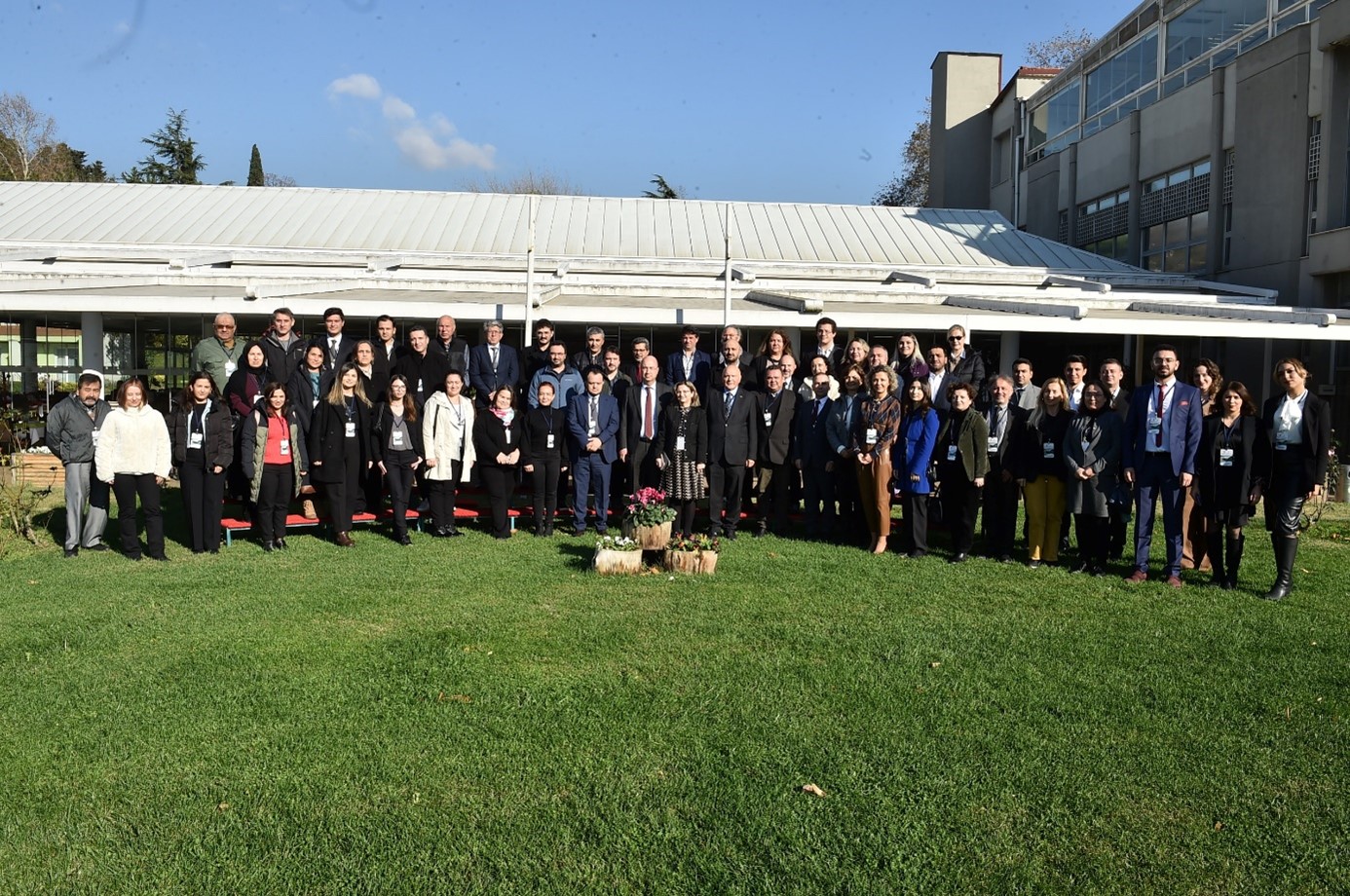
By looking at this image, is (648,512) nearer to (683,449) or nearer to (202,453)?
(683,449)

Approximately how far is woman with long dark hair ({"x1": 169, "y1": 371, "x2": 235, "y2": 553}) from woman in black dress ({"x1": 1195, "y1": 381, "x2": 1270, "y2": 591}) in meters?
8.31

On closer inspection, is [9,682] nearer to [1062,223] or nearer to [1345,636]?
[1345,636]

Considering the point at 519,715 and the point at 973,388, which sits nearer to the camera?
the point at 519,715

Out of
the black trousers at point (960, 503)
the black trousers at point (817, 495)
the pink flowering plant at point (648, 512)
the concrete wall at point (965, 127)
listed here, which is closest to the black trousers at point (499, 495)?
Result: the pink flowering plant at point (648, 512)

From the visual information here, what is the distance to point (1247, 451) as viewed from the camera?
8.09 metres

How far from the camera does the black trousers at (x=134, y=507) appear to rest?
9.20m

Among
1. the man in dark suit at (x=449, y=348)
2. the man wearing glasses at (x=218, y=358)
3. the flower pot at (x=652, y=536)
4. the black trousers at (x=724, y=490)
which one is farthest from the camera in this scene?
the man in dark suit at (x=449, y=348)

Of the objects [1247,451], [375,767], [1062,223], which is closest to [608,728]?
[375,767]

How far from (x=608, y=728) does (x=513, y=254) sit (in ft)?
53.8

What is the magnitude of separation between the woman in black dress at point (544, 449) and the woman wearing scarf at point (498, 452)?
5.4 inches

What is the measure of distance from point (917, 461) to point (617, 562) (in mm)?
2907

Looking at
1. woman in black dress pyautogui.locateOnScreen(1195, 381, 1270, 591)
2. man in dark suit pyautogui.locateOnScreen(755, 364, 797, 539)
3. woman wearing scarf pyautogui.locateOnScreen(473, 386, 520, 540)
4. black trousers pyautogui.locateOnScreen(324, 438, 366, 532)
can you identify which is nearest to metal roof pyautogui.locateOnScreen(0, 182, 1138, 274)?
woman wearing scarf pyautogui.locateOnScreen(473, 386, 520, 540)

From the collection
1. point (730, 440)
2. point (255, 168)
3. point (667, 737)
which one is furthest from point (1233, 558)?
point (255, 168)

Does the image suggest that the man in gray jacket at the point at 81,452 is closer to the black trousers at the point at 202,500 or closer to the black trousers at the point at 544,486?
the black trousers at the point at 202,500
